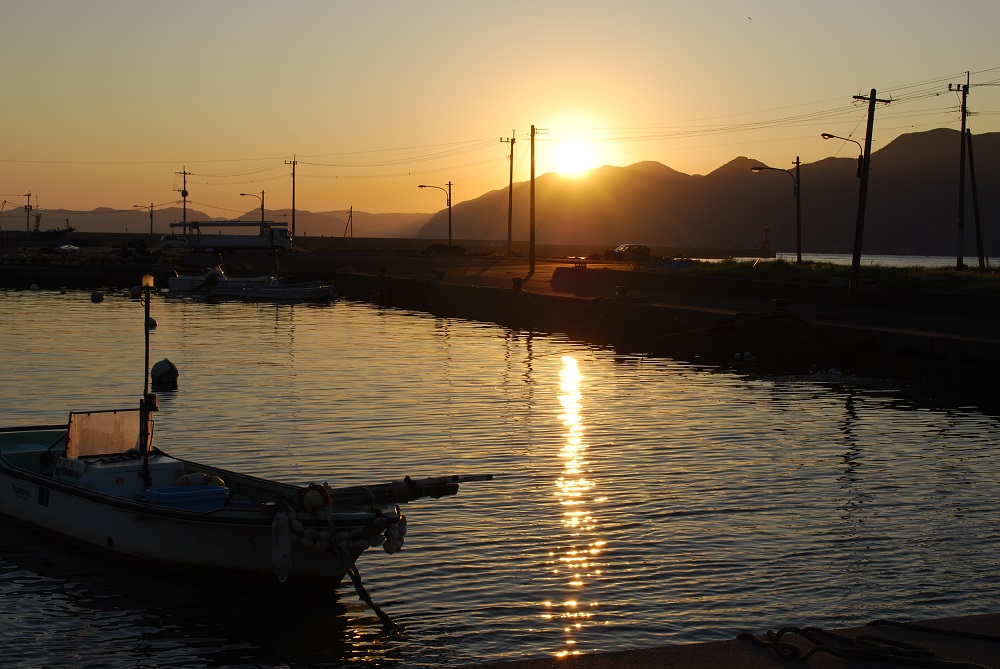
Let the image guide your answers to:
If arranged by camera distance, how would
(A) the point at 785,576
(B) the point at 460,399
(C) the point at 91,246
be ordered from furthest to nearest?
(C) the point at 91,246 < (B) the point at 460,399 < (A) the point at 785,576

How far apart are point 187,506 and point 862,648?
956cm

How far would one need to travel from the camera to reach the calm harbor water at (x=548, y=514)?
13.0m

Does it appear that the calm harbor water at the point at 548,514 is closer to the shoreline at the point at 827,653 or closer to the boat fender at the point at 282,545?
the boat fender at the point at 282,545

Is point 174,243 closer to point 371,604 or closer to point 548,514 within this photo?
point 548,514

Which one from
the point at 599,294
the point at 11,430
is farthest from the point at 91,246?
the point at 11,430

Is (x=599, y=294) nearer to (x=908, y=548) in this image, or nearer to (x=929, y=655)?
(x=908, y=548)

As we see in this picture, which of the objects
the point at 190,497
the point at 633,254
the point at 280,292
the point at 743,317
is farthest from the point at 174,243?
the point at 190,497

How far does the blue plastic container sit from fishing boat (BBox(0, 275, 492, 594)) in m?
0.01

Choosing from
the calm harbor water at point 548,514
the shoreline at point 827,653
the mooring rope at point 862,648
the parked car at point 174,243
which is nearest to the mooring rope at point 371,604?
the calm harbor water at point 548,514

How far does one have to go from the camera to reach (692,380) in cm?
3750

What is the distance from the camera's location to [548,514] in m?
18.3

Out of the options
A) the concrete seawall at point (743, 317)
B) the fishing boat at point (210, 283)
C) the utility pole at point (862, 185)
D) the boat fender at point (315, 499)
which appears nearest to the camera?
the boat fender at point (315, 499)

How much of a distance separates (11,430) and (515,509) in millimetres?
9241

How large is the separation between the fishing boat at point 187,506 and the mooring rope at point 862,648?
17.9 feet
